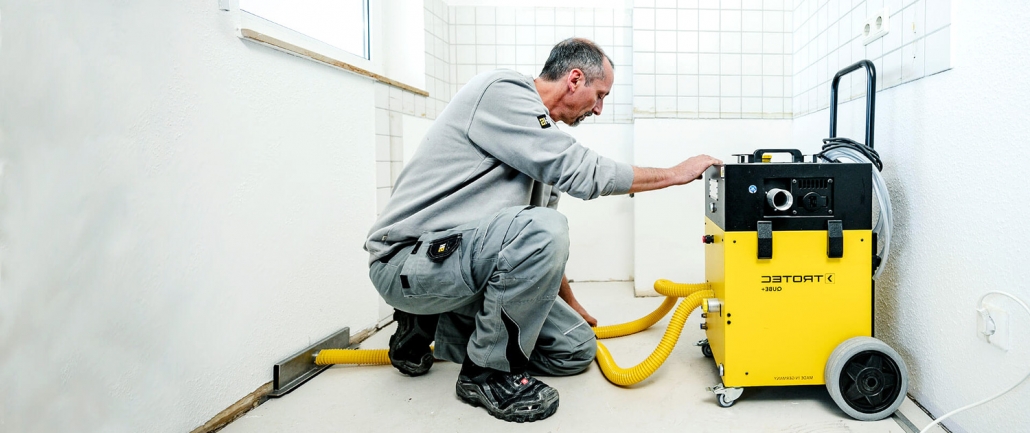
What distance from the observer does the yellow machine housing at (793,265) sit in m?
1.23

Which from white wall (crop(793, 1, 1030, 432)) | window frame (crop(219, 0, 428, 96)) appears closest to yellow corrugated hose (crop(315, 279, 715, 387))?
white wall (crop(793, 1, 1030, 432))

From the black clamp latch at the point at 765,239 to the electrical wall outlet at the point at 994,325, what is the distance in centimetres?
40

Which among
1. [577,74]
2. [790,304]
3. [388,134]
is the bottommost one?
[790,304]

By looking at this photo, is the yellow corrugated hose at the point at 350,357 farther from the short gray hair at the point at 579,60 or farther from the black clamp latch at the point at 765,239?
the black clamp latch at the point at 765,239

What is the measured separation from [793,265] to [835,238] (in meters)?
0.11

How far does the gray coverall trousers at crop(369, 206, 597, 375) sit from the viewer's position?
124 cm

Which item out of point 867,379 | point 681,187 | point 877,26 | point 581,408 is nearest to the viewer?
point 867,379

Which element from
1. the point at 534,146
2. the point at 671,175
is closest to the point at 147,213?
the point at 534,146

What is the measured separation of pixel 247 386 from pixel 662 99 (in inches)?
82.3

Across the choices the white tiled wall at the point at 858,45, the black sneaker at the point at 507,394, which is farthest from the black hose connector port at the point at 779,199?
the black sneaker at the point at 507,394

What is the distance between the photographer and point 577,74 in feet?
4.83

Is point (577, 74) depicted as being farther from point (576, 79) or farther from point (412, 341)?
point (412, 341)

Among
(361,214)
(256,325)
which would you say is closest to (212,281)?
(256,325)

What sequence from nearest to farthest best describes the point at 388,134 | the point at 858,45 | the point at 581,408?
the point at 581,408
the point at 858,45
the point at 388,134
